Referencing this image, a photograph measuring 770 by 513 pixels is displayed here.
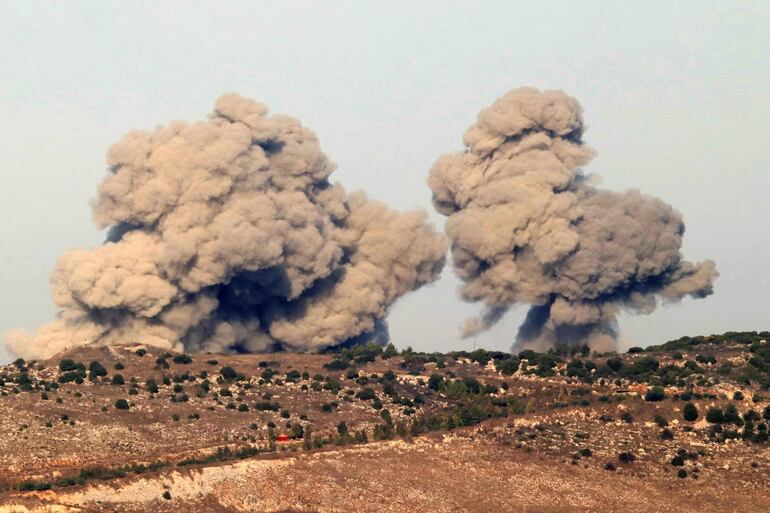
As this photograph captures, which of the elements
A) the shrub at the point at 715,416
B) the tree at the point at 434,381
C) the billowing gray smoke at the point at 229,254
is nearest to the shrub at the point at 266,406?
the tree at the point at 434,381

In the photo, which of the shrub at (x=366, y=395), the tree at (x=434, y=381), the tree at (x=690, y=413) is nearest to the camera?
the tree at (x=690, y=413)

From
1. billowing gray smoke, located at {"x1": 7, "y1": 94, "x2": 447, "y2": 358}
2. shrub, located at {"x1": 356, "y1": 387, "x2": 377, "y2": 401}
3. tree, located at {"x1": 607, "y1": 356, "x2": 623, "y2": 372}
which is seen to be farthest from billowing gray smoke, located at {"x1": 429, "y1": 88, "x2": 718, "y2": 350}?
shrub, located at {"x1": 356, "y1": 387, "x2": 377, "y2": 401}

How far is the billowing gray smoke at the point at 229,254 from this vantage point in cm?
13812

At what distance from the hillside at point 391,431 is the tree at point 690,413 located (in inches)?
5.0

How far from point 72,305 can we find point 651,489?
58204mm

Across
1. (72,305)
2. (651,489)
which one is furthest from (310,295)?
(651,489)

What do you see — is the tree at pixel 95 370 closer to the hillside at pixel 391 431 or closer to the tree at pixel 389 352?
the hillside at pixel 391 431

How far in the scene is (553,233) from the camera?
140 m

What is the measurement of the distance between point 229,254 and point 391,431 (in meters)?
32.6

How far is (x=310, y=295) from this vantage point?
14625 centimetres

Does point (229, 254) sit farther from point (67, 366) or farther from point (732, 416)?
point (732, 416)

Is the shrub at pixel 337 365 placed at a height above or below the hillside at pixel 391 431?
above

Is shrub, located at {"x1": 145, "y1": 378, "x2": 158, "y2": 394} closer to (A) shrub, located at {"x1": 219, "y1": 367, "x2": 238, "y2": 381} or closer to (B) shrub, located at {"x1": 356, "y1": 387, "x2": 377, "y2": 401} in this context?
(A) shrub, located at {"x1": 219, "y1": 367, "x2": 238, "y2": 381}

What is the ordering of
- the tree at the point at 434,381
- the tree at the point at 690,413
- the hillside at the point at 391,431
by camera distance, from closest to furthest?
the hillside at the point at 391,431, the tree at the point at 690,413, the tree at the point at 434,381
